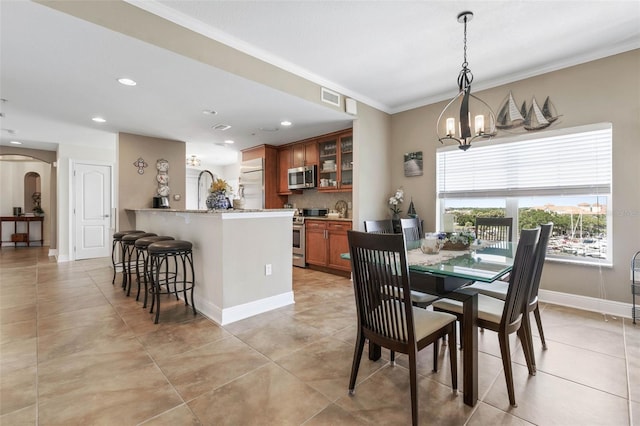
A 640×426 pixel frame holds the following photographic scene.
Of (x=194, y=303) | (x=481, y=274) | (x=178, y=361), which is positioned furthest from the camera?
(x=194, y=303)

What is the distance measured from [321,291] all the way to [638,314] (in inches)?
128

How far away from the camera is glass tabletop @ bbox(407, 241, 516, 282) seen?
1645mm

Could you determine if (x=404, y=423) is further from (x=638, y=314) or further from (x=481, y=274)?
(x=638, y=314)

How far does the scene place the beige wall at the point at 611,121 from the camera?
296 cm

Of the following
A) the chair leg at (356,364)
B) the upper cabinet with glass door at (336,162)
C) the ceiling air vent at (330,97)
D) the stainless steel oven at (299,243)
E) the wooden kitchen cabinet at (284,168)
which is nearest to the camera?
the chair leg at (356,364)

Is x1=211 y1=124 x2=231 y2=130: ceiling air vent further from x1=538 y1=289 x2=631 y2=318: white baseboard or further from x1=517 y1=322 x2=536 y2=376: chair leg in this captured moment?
x1=538 y1=289 x2=631 y2=318: white baseboard

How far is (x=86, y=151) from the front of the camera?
6.47 meters

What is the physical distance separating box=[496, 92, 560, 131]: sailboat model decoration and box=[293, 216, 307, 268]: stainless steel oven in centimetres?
338

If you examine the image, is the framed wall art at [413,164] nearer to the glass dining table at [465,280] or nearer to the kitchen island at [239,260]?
the kitchen island at [239,260]

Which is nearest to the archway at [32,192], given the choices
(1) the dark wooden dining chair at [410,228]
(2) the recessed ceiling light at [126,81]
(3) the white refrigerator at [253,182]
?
(3) the white refrigerator at [253,182]

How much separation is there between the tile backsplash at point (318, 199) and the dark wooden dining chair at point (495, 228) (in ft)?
7.70

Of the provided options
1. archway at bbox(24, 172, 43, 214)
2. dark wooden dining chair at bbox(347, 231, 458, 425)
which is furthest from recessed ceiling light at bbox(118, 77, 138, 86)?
archway at bbox(24, 172, 43, 214)

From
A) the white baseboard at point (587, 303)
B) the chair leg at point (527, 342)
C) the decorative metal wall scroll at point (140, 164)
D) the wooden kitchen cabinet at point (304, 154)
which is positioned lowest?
the white baseboard at point (587, 303)

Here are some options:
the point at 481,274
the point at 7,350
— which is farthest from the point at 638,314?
the point at 7,350
